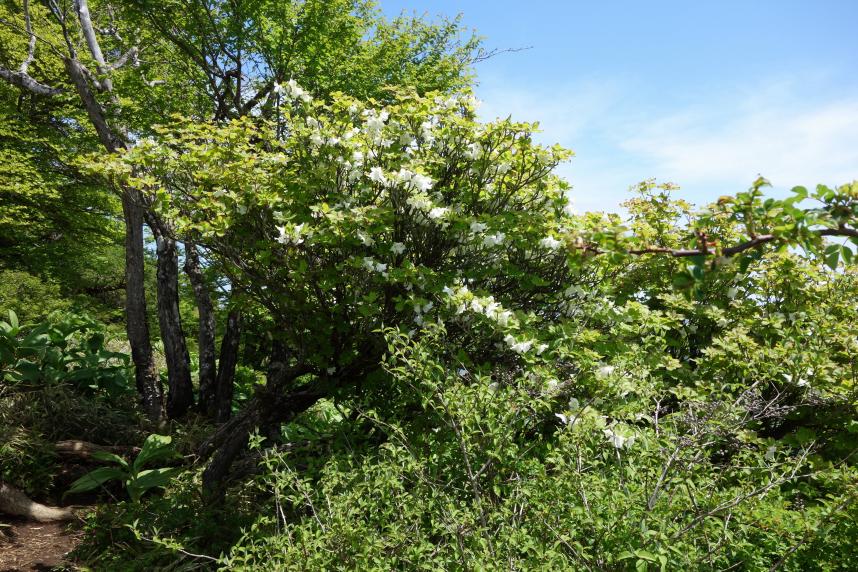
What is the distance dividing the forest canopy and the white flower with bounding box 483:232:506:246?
0.01m

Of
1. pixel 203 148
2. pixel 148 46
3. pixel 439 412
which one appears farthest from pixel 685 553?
pixel 148 46

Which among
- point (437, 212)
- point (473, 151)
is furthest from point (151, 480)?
point (473, 151)

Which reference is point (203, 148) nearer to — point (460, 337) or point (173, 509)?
point (460, 337)

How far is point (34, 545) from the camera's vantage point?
4.67 m

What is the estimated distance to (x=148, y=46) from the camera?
7996 millimetres

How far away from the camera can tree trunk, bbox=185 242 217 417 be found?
22.6 ft

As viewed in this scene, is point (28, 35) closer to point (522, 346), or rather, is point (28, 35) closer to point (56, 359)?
point (56, 359)

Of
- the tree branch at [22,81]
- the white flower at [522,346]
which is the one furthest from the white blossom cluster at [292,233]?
the tree branch at [22,81]

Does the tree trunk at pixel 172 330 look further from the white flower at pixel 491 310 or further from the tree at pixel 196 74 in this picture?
the white flower at pixel 491 310

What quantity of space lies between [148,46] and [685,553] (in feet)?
28.5

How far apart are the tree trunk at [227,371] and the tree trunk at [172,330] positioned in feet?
1.94

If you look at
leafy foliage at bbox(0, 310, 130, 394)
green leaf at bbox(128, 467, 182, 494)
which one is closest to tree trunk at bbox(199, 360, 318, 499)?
green leaf at bbox(128, 467, 182, 494)

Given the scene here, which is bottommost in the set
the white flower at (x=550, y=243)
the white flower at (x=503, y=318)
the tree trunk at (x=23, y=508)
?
the tree trunk at (x=23, y=508)

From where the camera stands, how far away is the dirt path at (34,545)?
436cm
